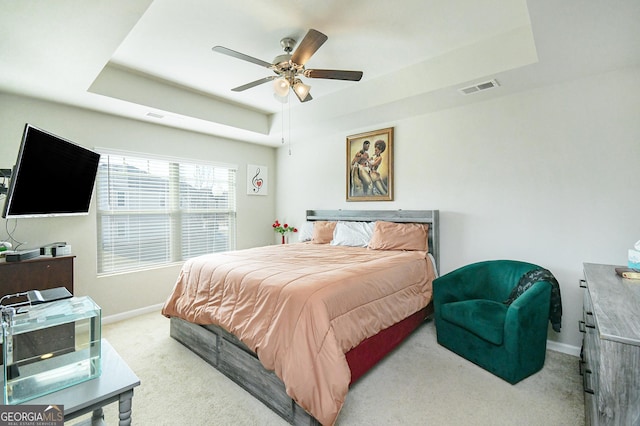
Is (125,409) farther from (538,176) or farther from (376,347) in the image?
(538,176)

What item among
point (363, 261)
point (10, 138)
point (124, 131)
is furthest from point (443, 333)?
point (10, 138)

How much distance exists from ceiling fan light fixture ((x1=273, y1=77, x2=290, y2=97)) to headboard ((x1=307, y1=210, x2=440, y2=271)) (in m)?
2.14

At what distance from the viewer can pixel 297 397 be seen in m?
1.70

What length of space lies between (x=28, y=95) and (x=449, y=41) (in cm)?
413

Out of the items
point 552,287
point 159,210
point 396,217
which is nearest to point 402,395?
point 552,287

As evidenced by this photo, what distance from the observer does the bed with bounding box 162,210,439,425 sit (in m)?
1.75

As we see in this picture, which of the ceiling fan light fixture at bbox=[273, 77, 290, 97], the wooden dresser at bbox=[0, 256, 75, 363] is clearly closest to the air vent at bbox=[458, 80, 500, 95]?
the ceiling fan light fixture at bbox=[273, 77, 290, 97]

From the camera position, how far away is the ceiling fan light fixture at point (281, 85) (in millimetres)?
2527

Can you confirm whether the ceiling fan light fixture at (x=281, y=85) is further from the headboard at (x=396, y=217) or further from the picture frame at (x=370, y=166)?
the headboard at (x=396, y=217)

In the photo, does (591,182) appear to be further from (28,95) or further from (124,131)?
(28,95)

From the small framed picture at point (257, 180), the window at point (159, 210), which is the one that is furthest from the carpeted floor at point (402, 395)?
the small framed picture at point (257, 180)

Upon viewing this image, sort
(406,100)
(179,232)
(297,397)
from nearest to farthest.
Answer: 1. (297,397)
2. (406,100)
3. (179,232)

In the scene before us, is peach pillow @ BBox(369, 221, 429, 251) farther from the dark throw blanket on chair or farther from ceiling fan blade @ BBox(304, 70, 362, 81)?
ceiling fan blade @ BBox(304, 70, 362, 81)

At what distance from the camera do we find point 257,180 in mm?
5281
